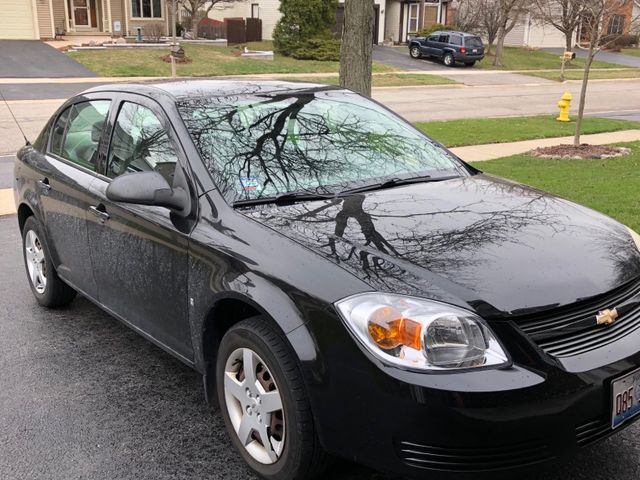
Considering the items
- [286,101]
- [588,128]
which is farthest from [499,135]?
[286,101]

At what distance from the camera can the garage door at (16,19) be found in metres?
34.0

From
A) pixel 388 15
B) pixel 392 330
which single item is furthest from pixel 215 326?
pixel 388 15

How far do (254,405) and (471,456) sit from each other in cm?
98

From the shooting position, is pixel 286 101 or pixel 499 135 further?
pixel 499 135

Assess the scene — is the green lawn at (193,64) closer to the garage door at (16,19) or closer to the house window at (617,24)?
the garage door at (16,19)

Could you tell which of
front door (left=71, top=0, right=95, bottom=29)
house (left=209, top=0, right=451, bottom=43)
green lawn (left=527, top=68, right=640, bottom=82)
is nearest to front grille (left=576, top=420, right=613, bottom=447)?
green lawn (left=527, top=68, right=640, bottom=82)

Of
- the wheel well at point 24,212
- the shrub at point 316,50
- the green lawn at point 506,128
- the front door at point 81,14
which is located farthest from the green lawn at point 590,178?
the front door at point 81,14

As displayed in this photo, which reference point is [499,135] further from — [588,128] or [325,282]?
[325,282]

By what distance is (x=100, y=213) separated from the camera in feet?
12.8

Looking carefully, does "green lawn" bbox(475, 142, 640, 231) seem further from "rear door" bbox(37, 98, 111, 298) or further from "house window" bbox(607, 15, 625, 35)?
"rear door" bbox(37, 98, 111, 298)

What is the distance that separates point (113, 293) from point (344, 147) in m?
1.55

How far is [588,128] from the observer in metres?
14.9

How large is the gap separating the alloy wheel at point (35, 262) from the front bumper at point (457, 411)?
3212 mm

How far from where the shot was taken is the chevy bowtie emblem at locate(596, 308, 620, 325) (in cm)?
260
